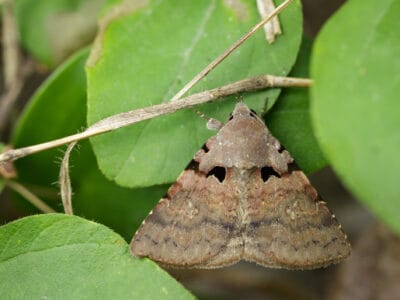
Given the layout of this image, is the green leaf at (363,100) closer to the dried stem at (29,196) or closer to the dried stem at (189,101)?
the dried stem at (189,101)

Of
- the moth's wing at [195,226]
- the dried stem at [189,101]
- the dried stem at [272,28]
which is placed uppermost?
the dried stem at [272,28]

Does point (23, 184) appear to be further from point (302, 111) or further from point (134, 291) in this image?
point (302, 111)

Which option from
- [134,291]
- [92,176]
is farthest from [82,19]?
[134,291]

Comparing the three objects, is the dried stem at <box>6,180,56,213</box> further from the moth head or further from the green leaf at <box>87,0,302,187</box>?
the moth head

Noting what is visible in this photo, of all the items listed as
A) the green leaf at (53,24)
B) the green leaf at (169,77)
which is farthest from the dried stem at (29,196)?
the green leaf at (53,24)

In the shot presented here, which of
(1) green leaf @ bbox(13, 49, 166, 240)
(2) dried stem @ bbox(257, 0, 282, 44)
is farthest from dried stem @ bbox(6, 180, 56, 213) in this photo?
(2) dried stem @ bbox(257, 0, 282, 44)

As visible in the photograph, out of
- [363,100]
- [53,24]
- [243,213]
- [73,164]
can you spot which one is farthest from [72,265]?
[53,24]
